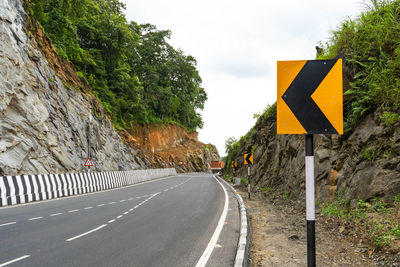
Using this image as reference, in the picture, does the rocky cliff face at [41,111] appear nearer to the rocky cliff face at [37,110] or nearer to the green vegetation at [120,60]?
the rocky cliff face at [37,110]

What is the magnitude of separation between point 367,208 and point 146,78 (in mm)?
53027

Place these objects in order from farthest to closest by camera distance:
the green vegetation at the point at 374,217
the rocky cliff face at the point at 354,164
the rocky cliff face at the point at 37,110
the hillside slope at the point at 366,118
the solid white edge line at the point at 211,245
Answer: the rocky cliff face at the point at 37,110 < the hillside slope at the point at 366,118 < the rocky cliff face at the point at 354,164 < the green vegetation at the point at 374,217 < the solid white edge line at the point at 211,245

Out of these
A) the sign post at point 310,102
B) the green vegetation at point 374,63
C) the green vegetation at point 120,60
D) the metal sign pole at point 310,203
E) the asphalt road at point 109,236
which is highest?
the green vegetation at point 120,60

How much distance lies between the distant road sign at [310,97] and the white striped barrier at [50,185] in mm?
13671

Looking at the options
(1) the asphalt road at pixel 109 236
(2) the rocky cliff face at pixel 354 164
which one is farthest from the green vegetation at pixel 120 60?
(2) the rocky cliff face at pixel 354 164

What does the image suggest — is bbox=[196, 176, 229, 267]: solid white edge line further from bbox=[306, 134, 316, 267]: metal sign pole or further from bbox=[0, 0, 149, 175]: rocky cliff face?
bbox=[0, 0, 149, 175]: rocky cliff face

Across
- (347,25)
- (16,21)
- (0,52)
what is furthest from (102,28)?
(347,25)

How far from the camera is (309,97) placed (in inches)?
128

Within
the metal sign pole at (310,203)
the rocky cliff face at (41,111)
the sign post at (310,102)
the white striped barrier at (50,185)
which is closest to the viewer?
the metal sign pole at (310,203)

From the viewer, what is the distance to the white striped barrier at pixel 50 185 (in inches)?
531

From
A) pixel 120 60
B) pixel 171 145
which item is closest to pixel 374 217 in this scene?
pixel 120 60

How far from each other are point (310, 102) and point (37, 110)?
21.8 metres

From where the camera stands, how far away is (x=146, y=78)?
187ft

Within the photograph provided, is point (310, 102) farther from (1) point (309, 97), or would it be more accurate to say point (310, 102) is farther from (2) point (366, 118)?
(2) point (366, 118)
